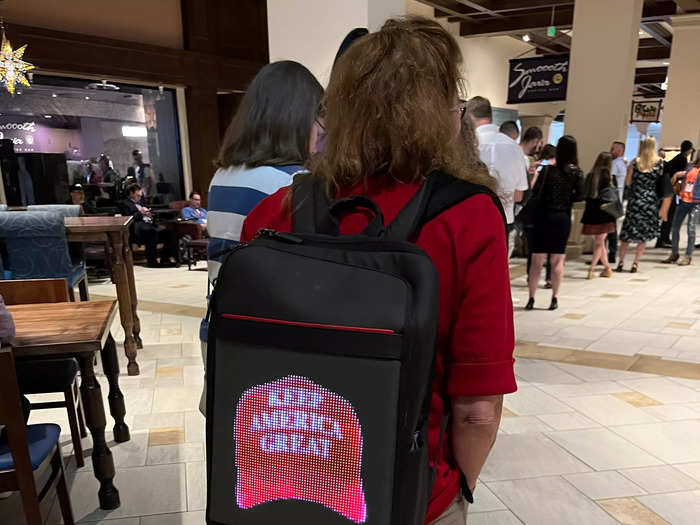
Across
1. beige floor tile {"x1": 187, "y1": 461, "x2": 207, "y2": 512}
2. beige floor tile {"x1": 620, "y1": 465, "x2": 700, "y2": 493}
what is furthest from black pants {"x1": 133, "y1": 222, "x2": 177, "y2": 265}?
beige floor tile {"x1": 620, "y1": 465, "x2": 700, "y2": 493}

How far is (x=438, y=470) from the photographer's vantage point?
2.79 feet

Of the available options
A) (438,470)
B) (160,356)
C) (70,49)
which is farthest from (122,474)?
(70,49)

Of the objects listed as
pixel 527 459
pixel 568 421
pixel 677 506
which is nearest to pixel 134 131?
pixel 568 421

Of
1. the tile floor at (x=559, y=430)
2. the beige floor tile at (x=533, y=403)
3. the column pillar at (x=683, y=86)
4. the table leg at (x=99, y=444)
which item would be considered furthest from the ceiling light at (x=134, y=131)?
the column pillar at (x=683, y=86)

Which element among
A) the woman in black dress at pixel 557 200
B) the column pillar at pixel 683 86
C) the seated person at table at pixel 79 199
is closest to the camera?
the woman in black dress at pixel 557 200

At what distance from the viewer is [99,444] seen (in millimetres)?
2096

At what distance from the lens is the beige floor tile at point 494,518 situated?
199 cm

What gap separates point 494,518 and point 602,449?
85 cm

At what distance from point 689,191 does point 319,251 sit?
7544 millimetres

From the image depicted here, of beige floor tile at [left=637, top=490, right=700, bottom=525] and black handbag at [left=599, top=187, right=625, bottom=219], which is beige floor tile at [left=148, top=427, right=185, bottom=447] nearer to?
beige floor tile at [left=637, top=490, right=700, bottom=525]

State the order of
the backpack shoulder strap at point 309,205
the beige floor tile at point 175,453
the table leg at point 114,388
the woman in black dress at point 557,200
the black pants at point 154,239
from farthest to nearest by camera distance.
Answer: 1. the black pants at point 154,239
2. the woman in black dress at point 557,200
3. the beige floor tile at point 175,453
4. the table leg at point 114,388
5. the backpack shoulder strap at point 309,205

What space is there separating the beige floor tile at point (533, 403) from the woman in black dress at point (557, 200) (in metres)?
1.84

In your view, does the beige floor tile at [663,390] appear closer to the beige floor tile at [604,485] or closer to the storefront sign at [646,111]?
the beige floor tile at [604,485]

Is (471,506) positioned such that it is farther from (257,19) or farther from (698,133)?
(698,133)
